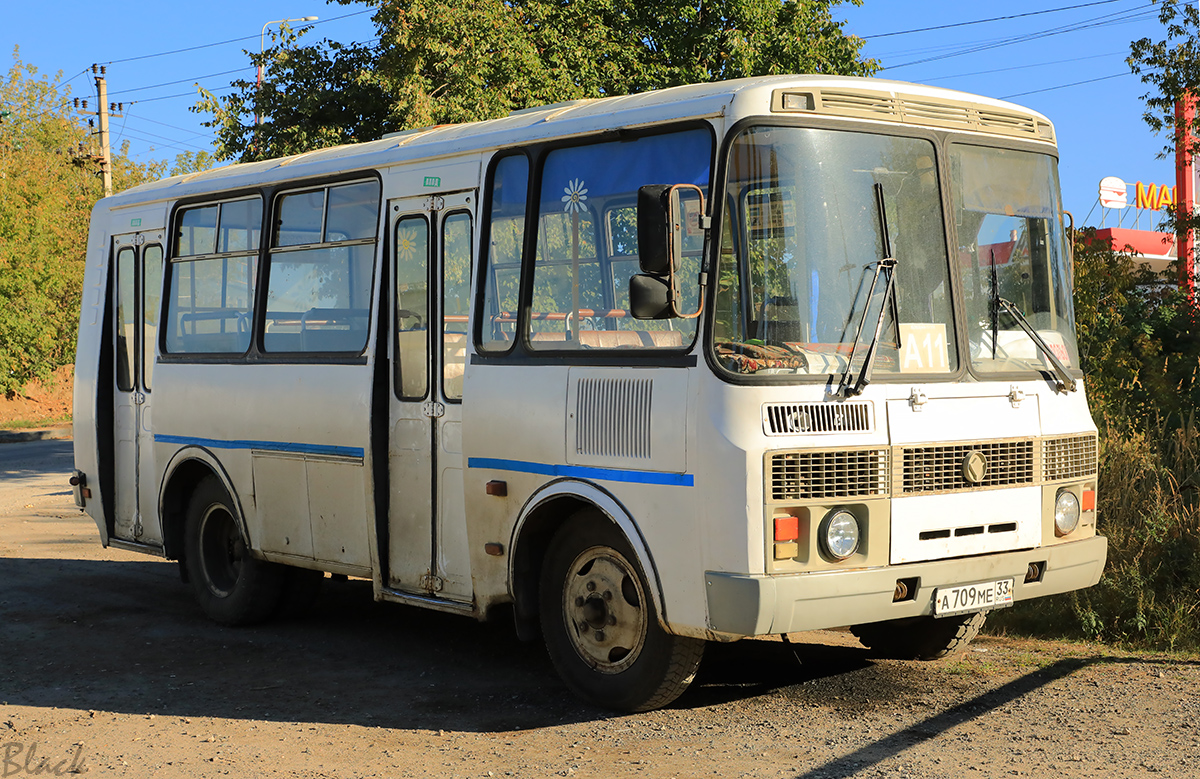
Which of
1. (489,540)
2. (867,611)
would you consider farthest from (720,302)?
(489,540)

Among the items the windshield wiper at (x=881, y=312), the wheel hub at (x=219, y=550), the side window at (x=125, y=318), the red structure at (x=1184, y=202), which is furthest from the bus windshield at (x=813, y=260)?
the red structure at (x=1184, y=202)

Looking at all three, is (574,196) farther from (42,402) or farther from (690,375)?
(42,402)

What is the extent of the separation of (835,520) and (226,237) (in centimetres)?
540

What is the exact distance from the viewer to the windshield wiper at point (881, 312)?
5.98m

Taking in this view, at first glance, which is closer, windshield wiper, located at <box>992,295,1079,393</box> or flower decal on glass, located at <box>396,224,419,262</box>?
windshield wiper, located at <box>992,295,1079,393</box>

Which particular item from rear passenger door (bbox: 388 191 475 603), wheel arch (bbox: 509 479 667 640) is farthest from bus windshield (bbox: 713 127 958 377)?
rear passenger door (bbox: 388 191 475 603)

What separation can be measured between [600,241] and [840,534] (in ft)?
6.22

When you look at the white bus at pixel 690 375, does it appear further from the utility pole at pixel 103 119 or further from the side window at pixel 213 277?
the utility pole at pixel 103 119

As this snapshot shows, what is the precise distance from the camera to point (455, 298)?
762cm

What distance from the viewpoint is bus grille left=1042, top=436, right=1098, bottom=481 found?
6691 mm

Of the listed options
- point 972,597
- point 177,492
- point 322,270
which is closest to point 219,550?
point 177,492

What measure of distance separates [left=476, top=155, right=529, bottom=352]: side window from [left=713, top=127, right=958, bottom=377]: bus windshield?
1.51 metres

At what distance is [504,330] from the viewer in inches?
282

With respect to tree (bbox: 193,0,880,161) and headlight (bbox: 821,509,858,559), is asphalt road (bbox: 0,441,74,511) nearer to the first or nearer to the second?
tree (bbox: 193,0,880,161)
